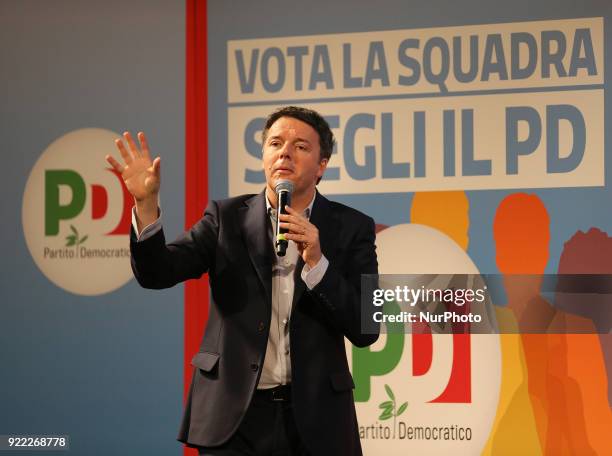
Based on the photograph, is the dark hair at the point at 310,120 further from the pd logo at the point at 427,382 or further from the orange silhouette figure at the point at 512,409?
the orange silhouette figure at the point at 512,409

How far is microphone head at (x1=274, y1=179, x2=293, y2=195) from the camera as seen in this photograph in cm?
225

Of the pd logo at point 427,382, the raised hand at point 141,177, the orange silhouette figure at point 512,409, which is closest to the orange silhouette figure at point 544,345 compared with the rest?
the orange silhouette figure at point 512,409

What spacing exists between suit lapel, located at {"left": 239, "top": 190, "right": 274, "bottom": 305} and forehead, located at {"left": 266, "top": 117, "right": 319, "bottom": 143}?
184 millimetres

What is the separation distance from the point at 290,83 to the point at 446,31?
81 centimetres

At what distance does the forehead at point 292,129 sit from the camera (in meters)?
2.39

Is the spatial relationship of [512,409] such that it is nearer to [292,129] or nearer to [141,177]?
[292,129]

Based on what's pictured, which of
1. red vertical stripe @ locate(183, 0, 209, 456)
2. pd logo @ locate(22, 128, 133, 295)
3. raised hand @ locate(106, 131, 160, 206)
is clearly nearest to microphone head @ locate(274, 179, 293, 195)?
raised hand @ locate(106, 131, 160, 206)

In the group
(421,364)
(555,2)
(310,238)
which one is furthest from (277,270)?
(555,2)

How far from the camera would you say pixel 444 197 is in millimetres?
A: 4062

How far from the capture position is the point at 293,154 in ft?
7.78

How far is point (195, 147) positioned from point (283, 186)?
210 cm

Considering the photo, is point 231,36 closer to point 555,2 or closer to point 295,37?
point 295,37

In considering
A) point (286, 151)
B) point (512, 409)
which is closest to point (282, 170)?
point (286, 151)

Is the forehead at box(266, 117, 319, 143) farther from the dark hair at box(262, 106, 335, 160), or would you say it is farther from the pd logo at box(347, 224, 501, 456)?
the pd logo at box(347, 224, 501, 456)
